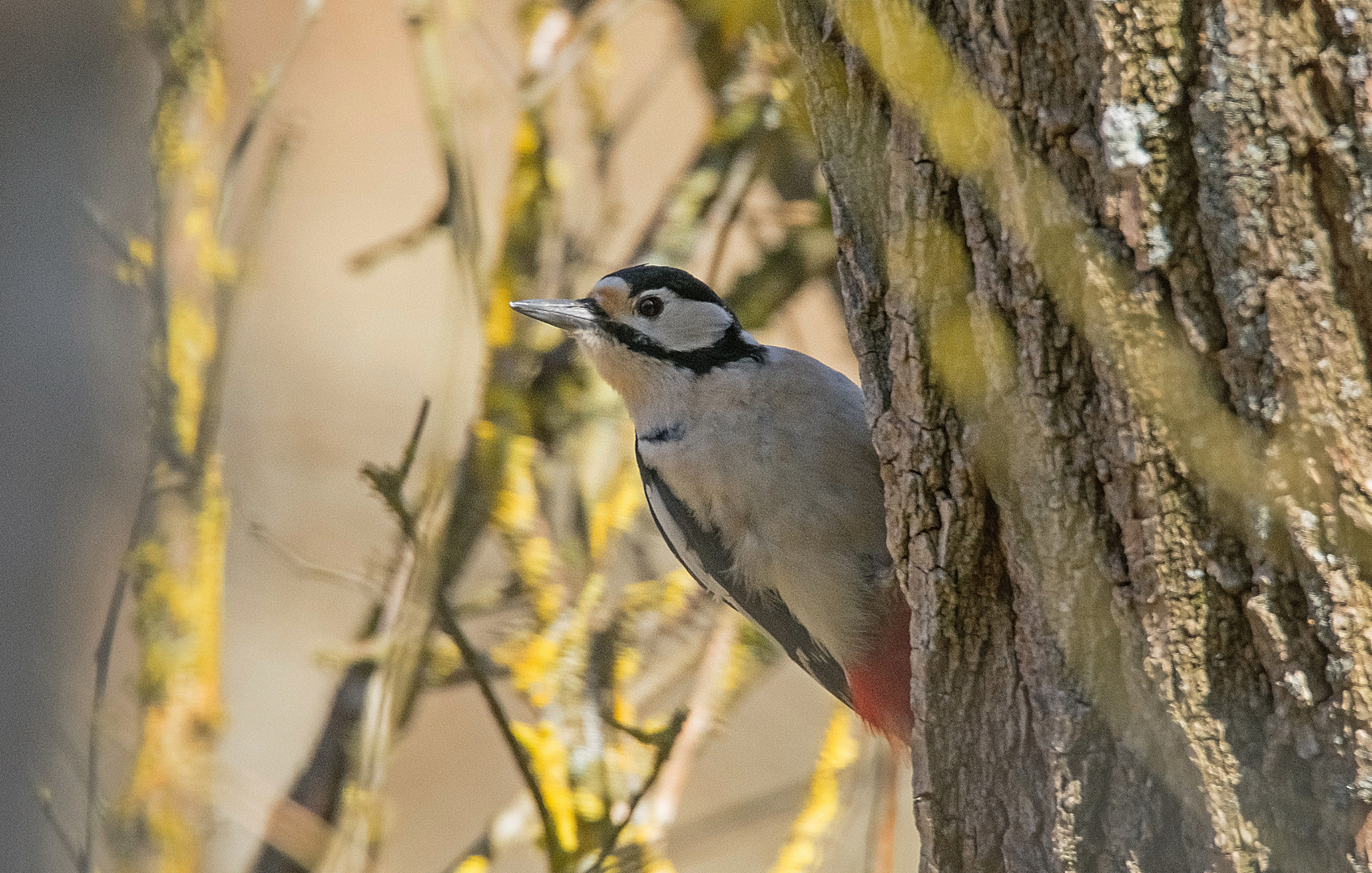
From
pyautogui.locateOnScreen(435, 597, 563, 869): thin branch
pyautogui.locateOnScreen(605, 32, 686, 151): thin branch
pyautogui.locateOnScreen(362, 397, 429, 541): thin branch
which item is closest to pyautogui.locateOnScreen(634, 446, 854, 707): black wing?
pyautogui.locateOnScreen(435, 597, 563, 869): thin branch

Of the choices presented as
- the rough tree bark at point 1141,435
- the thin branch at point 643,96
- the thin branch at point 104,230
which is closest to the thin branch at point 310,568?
the thin branch at point 104,230

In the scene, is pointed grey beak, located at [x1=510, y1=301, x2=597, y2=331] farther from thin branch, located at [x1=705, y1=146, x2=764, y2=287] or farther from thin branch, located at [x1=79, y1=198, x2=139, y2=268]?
thin branch, located at [x1=79, y1=198, x2=139, y2=268]

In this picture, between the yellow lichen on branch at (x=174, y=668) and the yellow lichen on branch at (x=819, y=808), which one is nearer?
the yellow lichen on branch at (x=819, y=808)

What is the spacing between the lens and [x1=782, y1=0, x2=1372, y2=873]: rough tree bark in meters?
1.01

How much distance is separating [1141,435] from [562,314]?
1350 mm

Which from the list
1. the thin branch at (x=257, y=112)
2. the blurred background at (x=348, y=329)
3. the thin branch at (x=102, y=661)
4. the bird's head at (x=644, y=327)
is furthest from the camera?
the thin branch at (x=257, y=112)

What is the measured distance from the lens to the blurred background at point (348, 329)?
4.93 ft

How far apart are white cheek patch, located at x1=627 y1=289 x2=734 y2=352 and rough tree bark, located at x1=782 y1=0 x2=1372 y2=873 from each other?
98 centimetres

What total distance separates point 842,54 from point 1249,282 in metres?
0.52

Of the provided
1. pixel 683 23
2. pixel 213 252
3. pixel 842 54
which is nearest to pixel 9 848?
pixel 842 54

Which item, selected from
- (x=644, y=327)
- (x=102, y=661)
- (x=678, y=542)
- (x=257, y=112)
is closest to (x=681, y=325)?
(x=644, y=327)

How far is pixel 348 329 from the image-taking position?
5910 mm

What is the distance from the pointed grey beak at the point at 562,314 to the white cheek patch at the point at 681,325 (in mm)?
80

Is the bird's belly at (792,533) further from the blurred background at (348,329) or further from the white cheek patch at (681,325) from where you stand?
the blurred background at (348,329)
